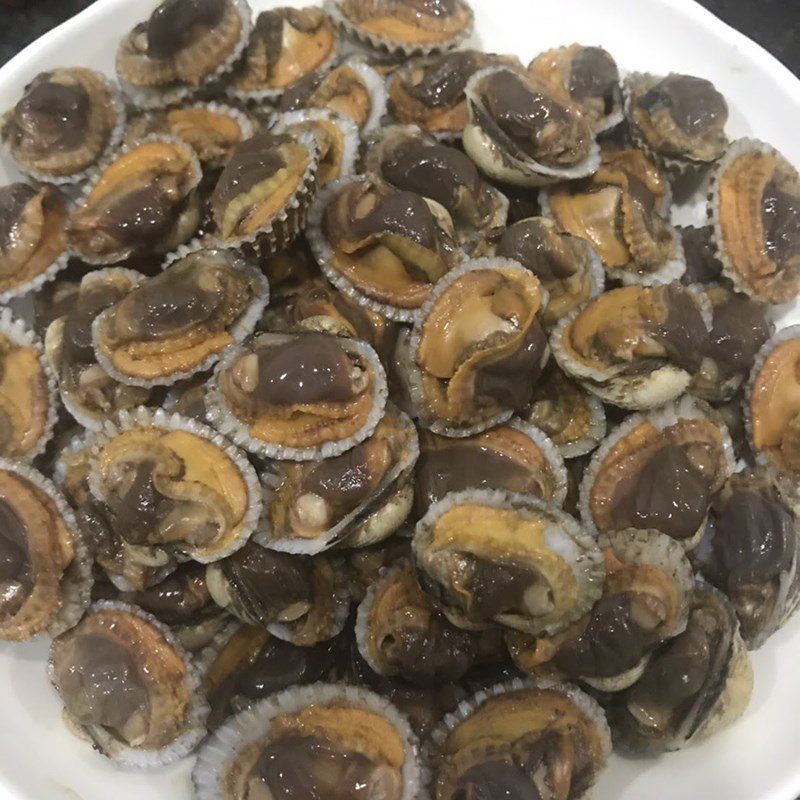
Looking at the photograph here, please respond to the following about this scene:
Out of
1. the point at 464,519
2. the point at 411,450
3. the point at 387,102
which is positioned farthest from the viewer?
the point at 387,102

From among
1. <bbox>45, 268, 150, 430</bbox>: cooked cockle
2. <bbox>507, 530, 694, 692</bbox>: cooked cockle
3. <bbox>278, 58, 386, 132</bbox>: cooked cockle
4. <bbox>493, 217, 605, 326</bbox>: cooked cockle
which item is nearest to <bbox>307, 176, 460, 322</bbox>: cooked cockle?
<bbox>493, 217, 605, 326</bbox>: cooked cockle

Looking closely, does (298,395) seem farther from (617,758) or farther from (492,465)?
(617,758)

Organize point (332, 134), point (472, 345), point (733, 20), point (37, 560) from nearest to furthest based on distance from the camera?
point (37, 560)
point (472, 345)
point (332, 134)
point (733, 20)

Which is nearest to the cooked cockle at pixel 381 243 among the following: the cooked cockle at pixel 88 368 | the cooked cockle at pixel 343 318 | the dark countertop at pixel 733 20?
the cooked cockle at pixel 343 318

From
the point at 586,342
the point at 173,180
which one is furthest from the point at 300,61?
the point at 586,342

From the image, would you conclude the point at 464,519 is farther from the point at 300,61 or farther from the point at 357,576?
the point at 300,61

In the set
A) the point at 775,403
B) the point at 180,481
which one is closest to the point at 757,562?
the point at 775,403
